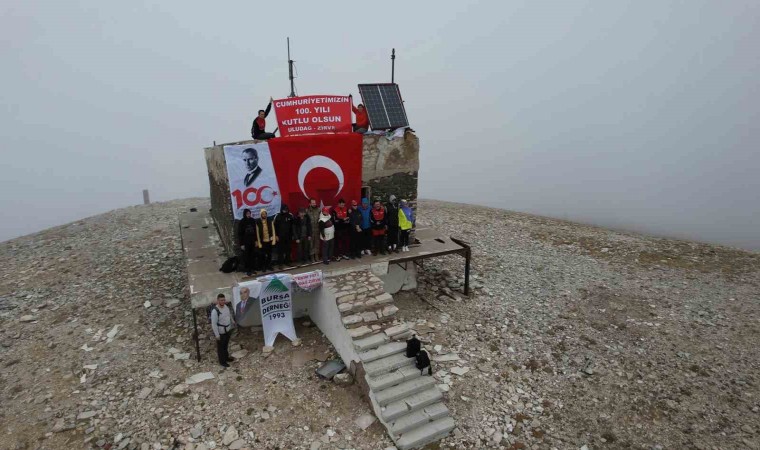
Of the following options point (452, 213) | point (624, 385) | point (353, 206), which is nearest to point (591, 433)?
point (624, 385)

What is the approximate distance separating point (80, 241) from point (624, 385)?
20328mm

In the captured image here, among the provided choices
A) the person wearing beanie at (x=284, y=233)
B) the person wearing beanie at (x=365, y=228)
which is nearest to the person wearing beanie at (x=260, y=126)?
the person wearing beanie at (x=284, y=233)

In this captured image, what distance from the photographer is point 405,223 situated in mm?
11750

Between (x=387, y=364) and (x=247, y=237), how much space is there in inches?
174

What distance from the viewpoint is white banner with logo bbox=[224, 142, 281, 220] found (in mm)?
10117

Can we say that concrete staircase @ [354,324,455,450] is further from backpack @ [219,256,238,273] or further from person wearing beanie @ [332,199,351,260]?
backpack @ [219,256,238,273]

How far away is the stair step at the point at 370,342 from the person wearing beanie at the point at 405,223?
11.7 ft

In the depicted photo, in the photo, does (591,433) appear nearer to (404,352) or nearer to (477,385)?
(477,385)

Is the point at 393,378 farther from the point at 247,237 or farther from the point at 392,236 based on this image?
the point at 247,237

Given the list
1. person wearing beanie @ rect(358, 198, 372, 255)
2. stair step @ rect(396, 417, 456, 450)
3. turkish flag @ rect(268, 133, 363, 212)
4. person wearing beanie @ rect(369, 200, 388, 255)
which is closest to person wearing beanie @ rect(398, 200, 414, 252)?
person wearing beanie @ rect(369, 200, 388, 255)

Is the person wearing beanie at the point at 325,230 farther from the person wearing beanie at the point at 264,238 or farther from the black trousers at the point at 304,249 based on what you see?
the person wearing beanie at the point at 264,238

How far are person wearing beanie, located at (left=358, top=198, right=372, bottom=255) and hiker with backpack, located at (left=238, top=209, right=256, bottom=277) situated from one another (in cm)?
282

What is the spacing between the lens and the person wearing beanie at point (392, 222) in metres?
11.5

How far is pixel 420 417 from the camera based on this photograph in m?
7.79
